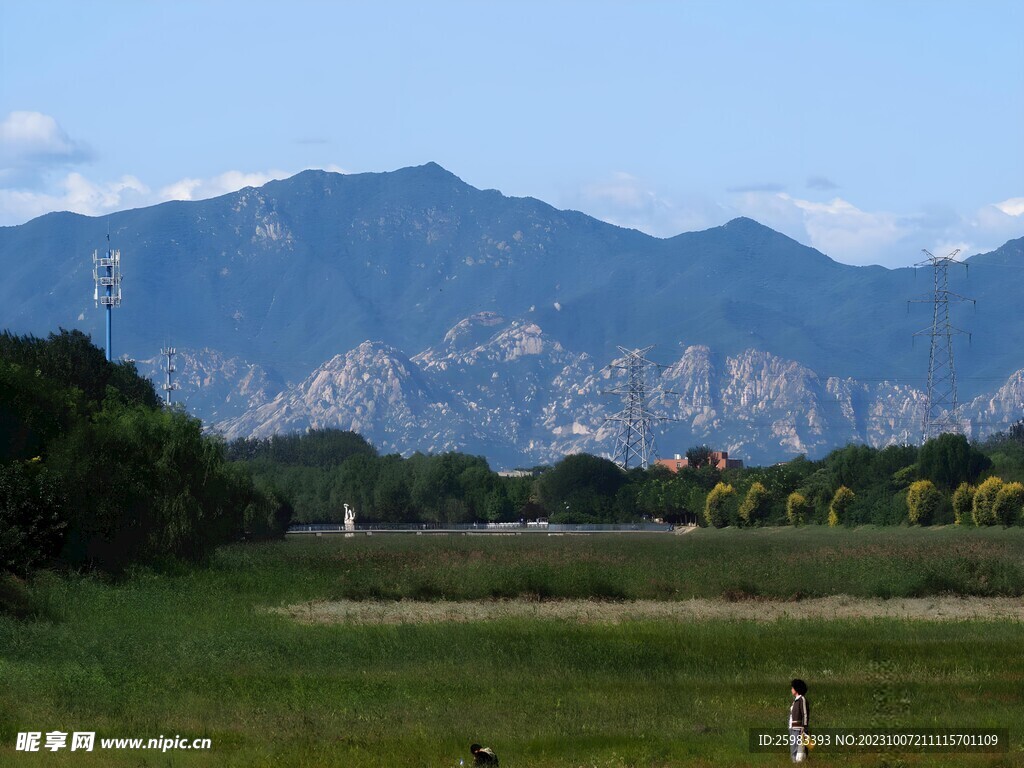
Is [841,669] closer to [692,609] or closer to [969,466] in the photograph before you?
[692,609]

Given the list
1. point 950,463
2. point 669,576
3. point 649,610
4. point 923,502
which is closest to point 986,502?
point 923,502

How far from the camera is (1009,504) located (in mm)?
132750

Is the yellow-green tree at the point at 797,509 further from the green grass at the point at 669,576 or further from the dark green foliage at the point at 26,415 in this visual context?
the dark green foliage at the point at 26,415

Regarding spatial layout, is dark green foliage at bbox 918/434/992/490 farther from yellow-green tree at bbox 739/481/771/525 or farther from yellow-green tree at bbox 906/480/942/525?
yellow-green tree at bbox 739/481/771/525

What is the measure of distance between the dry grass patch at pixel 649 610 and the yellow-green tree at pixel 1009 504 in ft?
240

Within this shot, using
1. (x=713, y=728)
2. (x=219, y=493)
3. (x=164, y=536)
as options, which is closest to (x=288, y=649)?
(x=713, y=728)

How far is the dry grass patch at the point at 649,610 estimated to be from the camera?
5369 cm

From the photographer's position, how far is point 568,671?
39031mm

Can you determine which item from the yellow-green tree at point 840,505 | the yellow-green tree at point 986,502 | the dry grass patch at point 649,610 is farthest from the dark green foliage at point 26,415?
the yellow-green tree at point 840,505

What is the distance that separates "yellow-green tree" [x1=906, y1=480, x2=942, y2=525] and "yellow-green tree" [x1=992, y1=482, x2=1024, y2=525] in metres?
15.7

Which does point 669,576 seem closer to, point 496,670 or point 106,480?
point 106,480

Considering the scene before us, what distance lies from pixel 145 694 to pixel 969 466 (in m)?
137

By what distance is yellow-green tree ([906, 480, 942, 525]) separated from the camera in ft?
489

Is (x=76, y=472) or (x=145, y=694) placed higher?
(x=76, y=472)
